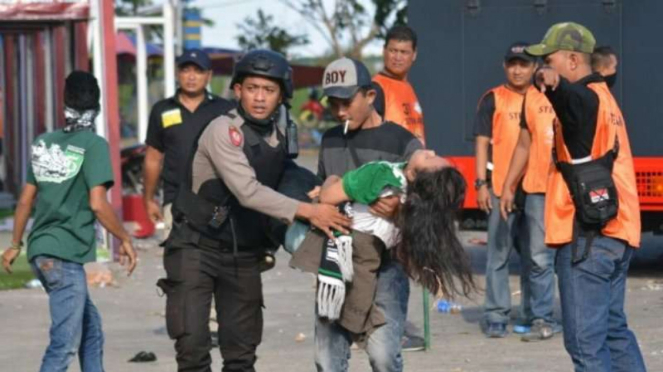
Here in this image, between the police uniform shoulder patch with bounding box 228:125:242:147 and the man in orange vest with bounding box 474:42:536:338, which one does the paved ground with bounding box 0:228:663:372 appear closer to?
the man in orange vest with bounding box 474:42:536:338

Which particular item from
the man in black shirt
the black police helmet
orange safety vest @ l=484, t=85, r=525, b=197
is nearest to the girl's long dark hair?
the black police helmet

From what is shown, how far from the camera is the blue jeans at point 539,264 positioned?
32.7ft

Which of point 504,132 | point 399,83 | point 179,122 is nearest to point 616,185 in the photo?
point 399,83

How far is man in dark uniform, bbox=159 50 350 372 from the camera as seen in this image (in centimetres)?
664

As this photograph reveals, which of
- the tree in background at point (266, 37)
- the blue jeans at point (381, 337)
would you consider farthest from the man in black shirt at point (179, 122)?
the tree in background at point (266, 37)

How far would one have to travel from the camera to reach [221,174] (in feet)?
21.9

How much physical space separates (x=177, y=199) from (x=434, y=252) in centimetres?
145

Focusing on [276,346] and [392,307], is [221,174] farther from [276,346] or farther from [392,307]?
[276,346]

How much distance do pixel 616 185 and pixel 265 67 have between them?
1735 mm

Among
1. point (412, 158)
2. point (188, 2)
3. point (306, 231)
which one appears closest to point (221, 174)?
point (306, 231)

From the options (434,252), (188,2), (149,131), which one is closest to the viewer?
(434,252)

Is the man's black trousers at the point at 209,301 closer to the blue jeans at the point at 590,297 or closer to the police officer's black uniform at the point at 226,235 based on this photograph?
the police officer's black uniform at the point at 226,235

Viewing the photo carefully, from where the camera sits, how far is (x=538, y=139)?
9.90m

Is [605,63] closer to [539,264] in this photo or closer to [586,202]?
[539,264]
